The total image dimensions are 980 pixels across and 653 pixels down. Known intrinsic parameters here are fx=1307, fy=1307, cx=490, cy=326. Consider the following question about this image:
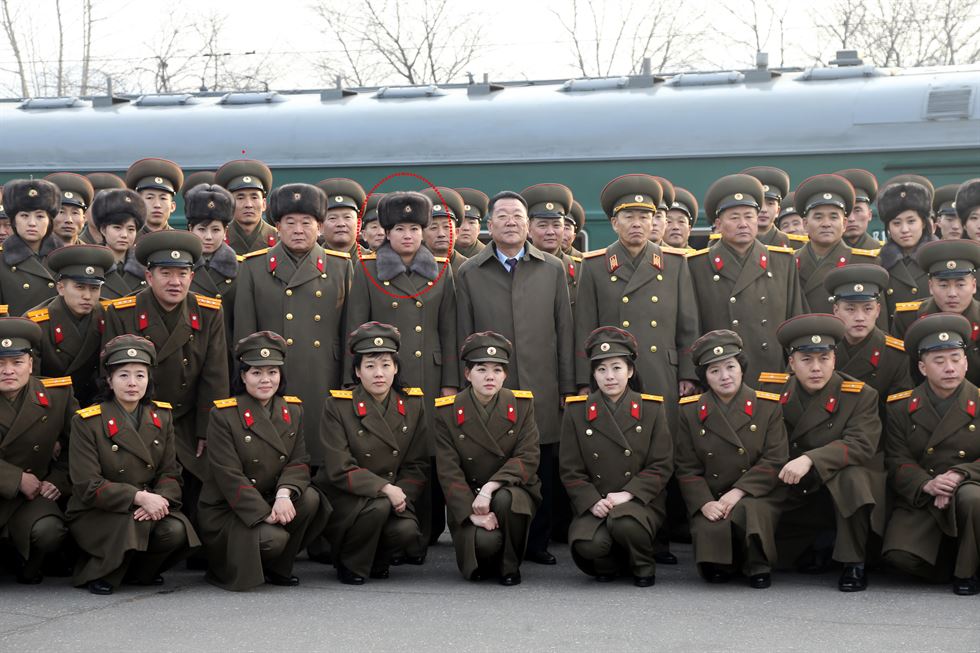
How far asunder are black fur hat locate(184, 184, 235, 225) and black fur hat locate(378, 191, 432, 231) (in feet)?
3.40

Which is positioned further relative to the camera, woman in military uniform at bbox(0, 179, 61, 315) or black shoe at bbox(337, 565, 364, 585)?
woman in military uniform at bbox(0, 179, 61, 315)

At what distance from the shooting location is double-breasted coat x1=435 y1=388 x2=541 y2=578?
6.91m

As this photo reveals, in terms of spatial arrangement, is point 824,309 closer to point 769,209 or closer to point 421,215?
point 769,209

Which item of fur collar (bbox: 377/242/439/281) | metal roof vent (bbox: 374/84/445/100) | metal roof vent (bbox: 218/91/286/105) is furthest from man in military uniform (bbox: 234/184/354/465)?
metal roof vent (bbox: 218/91/286/105)

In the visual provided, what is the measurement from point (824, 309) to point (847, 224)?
100 centimetres

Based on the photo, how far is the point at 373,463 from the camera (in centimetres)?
707

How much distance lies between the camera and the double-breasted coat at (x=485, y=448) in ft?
22.7

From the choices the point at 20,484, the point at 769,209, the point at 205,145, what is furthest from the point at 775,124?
the point at 20,484

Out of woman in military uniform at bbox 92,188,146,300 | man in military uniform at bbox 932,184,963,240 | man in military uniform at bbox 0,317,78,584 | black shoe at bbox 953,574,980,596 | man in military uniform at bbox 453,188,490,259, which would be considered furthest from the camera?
man in military uniform at bbox 453,188,490,259

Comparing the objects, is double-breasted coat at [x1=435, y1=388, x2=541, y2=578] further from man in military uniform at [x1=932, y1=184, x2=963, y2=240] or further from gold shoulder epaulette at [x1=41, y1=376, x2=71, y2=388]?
man in military uniform at [x1=932, y1=184, x2=963, y2=240]

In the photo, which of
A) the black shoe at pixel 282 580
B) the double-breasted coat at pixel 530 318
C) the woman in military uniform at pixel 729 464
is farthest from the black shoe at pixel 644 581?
the black shoe at pixel 282 580

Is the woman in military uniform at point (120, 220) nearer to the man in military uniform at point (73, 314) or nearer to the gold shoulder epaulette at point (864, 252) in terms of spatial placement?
the man in military uniform at point (73, 314)

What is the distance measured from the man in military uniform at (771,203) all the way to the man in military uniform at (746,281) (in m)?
0.85

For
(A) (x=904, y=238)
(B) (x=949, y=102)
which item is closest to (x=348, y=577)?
(A) (x=904, y=238)
